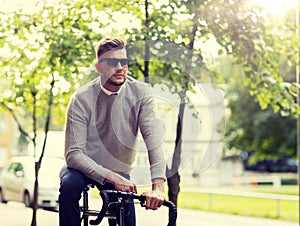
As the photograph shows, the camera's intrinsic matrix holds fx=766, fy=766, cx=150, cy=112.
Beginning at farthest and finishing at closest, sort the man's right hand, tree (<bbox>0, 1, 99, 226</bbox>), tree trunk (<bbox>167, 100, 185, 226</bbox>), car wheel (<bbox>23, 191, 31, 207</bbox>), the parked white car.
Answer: car wheel (<bbox>23, 191, 31, 207</bbox>)
the parked white car
tree (<bbox>0, 1, 99, 226</bbox>)
tree trunk (<bbox>167, 100, 185, 226</bbox>)
the man's right hand

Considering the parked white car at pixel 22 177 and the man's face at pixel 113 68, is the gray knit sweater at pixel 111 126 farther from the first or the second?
the parked white car at pixel 22 177

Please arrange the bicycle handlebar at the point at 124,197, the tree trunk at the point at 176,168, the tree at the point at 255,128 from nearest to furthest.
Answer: the bicycle handlebar at the point at 124,197 → the tree trunk at the point at 176,168 → the tree at the point at 255,128

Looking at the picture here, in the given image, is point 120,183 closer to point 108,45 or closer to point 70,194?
point 70,194

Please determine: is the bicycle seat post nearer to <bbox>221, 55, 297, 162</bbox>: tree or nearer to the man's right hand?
the man's right hand

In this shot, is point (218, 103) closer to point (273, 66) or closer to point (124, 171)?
point (273, 66)

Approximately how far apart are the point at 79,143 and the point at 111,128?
6.5 inches

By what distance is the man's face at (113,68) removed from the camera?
3322 mm

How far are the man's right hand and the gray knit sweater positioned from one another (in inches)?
1.4

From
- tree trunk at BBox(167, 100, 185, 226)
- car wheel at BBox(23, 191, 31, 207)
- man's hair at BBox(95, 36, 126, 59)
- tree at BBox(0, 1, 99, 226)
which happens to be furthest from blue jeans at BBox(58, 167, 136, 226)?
car wheel at BBox(23, 191, 31, 207)

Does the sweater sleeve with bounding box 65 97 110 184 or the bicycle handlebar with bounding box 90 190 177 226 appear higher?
the sweater sleeve with bounding box 65 97 110 184

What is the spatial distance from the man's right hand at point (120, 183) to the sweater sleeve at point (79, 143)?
24 millimetres

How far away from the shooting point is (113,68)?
333 cm

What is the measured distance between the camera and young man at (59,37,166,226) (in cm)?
318

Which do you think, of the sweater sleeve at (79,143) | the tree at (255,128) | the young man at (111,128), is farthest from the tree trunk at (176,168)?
the tree at (255,128)
